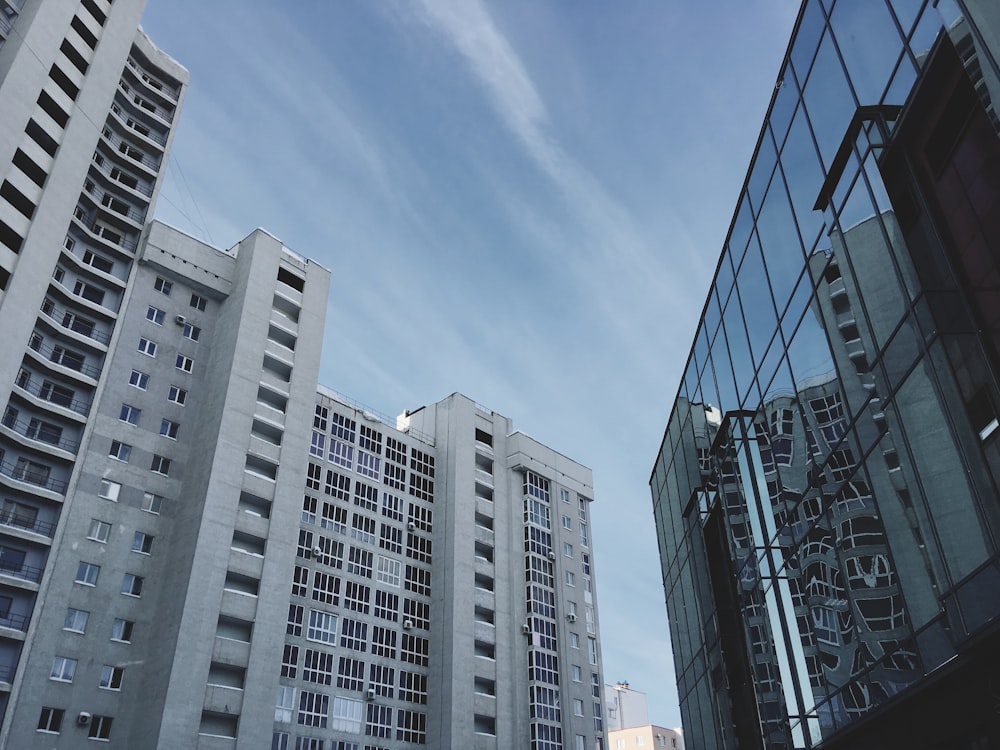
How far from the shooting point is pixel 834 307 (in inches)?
631

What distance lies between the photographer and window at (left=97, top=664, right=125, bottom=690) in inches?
1582

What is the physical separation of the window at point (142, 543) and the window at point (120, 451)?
4.52 m

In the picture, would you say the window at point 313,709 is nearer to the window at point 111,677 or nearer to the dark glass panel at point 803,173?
the window at point 111,677

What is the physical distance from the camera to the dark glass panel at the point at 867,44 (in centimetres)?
1365

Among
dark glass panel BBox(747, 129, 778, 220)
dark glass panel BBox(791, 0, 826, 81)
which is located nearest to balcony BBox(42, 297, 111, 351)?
dark glass panel BBox(747, 129, 778, 220)

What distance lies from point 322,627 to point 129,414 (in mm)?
18921

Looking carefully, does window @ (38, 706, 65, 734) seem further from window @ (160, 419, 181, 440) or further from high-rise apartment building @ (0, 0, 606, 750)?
window @ (160, 419, 181, 440)

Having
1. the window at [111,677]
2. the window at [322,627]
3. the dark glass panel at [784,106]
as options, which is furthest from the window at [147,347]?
the dark glass panel at [784,106]

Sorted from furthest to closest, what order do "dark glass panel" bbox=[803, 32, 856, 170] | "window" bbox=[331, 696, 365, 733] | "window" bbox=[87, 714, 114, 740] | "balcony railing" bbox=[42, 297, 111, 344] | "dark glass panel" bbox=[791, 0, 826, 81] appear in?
"window" bbox=[331, 696, 365, 733]
"balcony railing" bbox=[42, 297, 111, 344]
"window" bbox=[87, 714, 114, 740]
"dark glass panel" bbox=[791, 0, 826, 81]
"dark glass panel" bbox=[803, 32, 856, 170]

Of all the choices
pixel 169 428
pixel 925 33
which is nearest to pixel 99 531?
pixel 169 428

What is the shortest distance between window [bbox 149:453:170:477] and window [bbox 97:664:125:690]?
37.4 feet

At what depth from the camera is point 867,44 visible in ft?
47.2

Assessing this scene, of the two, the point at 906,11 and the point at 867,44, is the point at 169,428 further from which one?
the point at 906,11

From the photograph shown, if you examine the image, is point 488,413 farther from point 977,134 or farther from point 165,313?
point 977,134
